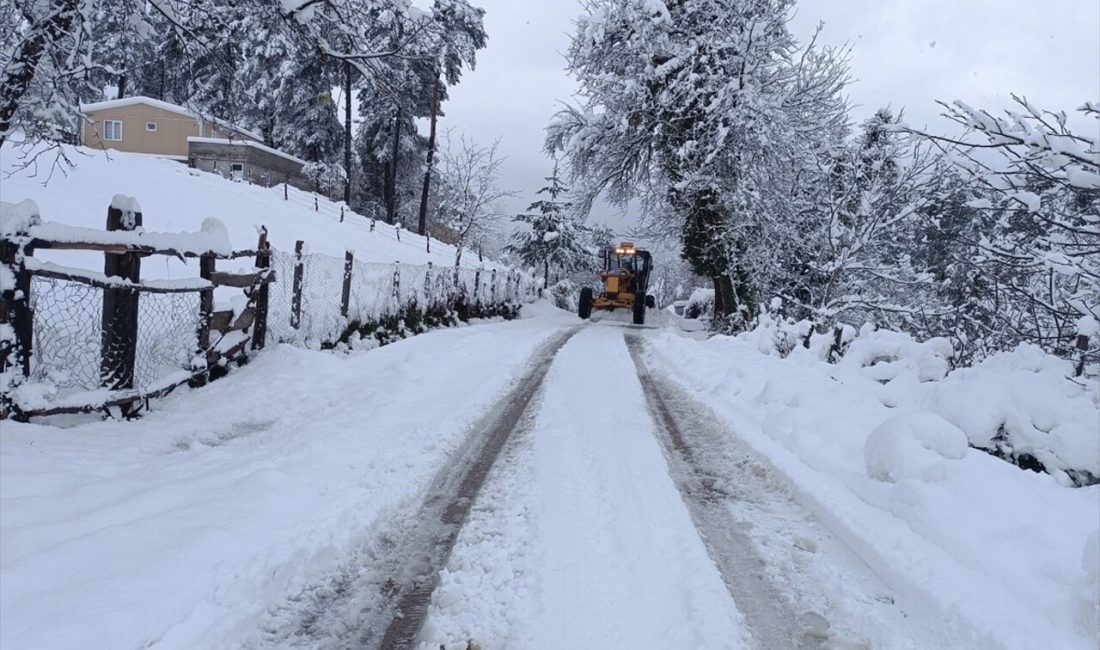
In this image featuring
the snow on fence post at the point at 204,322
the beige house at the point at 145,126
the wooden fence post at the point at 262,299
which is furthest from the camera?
the beige house at the point at 145,126

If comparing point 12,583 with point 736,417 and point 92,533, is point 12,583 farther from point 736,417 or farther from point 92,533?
point 736,417

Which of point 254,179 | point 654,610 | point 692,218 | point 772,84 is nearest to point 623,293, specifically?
point 692,218

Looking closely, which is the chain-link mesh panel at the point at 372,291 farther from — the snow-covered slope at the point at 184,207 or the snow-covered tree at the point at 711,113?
the snow-covered tree at the point at 711,113

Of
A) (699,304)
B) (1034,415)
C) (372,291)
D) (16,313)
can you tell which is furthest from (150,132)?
(1034,415)

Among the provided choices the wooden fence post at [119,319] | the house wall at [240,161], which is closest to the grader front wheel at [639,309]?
the wooden fence post at [119,319]

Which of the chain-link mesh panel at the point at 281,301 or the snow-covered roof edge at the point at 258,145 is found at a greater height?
the snow-covered roof edge at the point at 258,145

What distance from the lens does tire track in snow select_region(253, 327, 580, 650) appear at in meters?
2.52

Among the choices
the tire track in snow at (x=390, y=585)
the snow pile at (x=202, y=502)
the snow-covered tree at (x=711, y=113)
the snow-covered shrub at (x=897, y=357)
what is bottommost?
the tire track in snow at (x=390, y=585)

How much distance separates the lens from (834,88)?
18.8 m

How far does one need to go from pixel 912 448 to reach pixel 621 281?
752 inches

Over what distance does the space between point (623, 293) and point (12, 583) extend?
69.5 feet

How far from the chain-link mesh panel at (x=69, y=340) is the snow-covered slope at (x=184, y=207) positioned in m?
6.20

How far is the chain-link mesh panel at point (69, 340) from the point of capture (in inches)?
189

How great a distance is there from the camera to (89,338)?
528 centimetres
